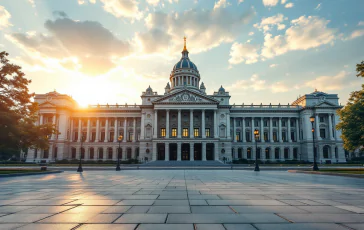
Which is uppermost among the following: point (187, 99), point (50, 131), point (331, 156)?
point (187, 99)

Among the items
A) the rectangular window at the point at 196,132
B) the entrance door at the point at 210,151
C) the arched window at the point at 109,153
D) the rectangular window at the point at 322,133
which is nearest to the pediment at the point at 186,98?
the rectangular window at the point at 196,132

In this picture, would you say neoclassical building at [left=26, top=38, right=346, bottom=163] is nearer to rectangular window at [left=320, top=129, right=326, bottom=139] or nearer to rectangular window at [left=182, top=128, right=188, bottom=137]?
rectangular window at [left=182, top=128, right=188, bottom=137]

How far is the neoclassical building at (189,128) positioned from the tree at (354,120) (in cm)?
3434

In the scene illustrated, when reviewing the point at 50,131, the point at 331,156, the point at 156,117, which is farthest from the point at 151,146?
the point at 331,156

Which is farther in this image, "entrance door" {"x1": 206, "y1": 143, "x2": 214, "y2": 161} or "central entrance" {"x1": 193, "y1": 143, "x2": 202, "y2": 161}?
"central entrance" {"x1": 193, "y1": 143, "x2": 202, "y2": 161}

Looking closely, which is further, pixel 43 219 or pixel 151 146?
pixel 151 146

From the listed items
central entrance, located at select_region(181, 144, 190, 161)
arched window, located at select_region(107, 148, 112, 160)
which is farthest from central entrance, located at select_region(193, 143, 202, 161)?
arched window, located at select_region(107, 148, 112, 160)

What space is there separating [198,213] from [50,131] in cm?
3301

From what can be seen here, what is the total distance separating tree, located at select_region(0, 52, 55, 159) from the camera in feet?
85.0

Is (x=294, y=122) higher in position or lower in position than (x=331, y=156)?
higher

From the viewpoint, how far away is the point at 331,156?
70.4 meters

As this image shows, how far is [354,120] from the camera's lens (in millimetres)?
32906

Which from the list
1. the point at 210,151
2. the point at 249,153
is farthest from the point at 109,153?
the point at 249,153

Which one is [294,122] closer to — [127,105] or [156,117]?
[156,117]
